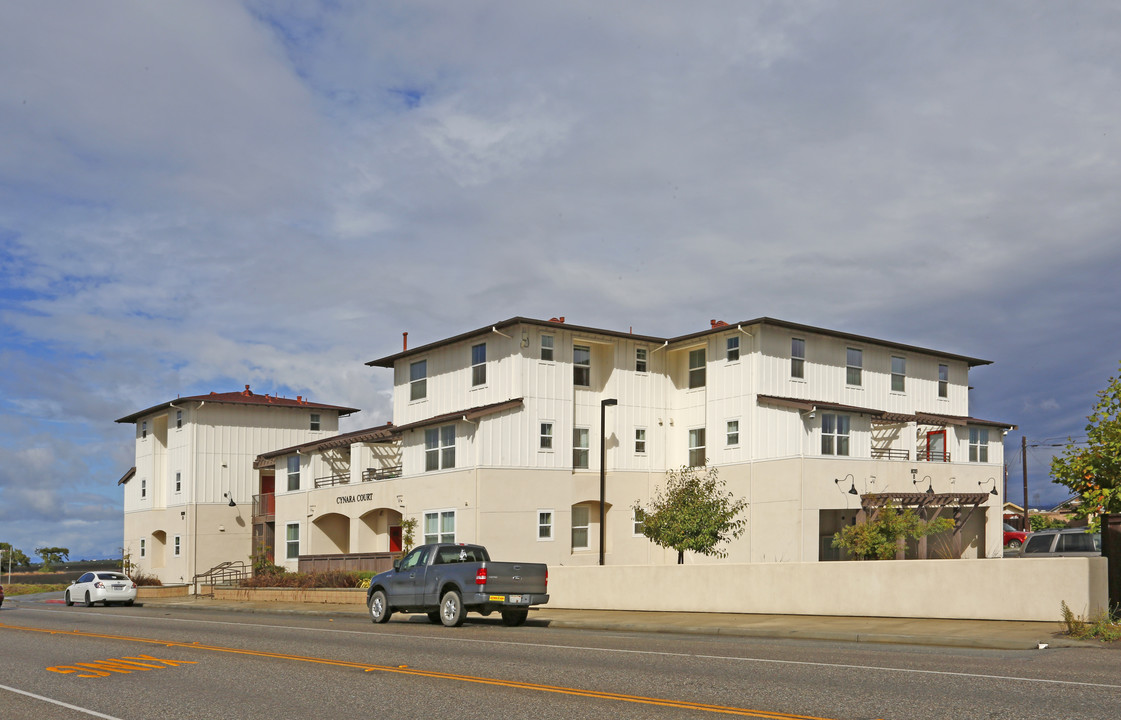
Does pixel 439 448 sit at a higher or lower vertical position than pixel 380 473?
higher

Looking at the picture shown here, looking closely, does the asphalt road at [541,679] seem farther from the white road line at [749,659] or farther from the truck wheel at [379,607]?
the truck wheel at [379,607]

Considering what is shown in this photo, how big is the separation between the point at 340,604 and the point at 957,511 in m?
25.6

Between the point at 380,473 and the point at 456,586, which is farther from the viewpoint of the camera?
the point at 380,473

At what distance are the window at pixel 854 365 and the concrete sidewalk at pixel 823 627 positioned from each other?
18.7 metres

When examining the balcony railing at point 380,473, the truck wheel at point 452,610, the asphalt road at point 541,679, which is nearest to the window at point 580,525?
the balcony railing at point 380,473

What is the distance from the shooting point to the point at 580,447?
41281 millimetres

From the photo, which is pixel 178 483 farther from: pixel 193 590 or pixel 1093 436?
A: pixel 1093 436

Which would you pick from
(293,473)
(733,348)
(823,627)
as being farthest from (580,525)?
(823,627)

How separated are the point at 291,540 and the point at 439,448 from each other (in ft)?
42.3

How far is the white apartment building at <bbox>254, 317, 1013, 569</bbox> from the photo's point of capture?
38.5 m

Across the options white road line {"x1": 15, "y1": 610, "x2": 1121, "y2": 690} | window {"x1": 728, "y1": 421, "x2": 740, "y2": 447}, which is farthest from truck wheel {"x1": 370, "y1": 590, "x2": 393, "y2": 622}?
window {"x1": 728, "y1": 421, "x2": 740, "y2": 447}

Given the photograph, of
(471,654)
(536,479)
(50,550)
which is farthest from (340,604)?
(50,550)

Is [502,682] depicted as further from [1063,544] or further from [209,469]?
[209,469]

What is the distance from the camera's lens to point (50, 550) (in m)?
91.6
